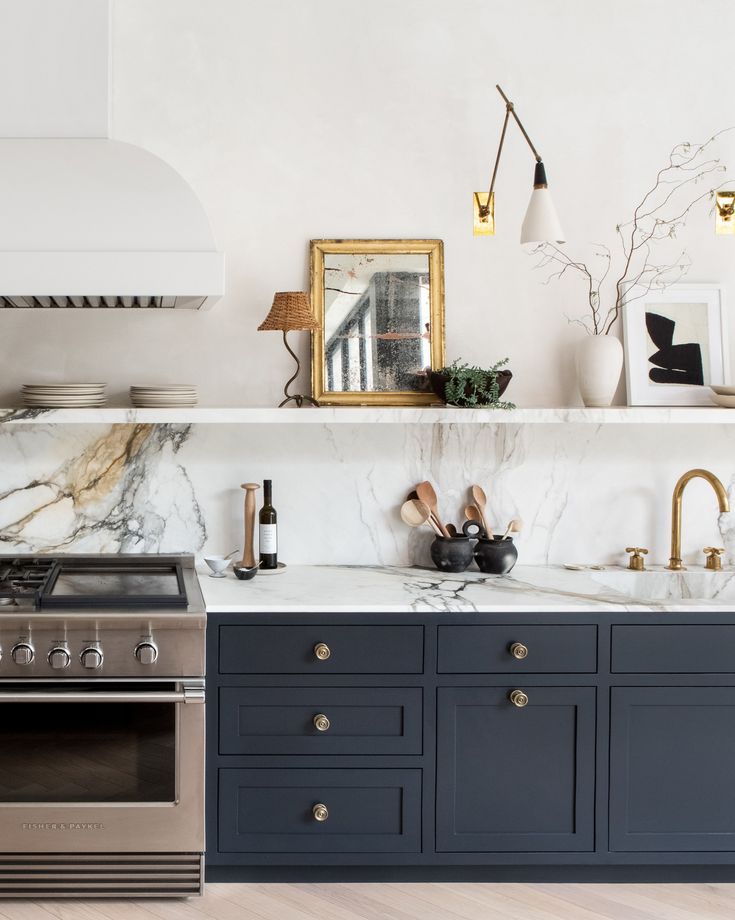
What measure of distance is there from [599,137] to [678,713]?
1962mm

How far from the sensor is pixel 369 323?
310 cm

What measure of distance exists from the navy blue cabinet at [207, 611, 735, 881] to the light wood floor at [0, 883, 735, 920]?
0.10m

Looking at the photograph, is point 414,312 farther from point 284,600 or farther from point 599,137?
point 284,600

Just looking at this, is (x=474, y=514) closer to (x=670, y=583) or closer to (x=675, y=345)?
(x=670, y=583)

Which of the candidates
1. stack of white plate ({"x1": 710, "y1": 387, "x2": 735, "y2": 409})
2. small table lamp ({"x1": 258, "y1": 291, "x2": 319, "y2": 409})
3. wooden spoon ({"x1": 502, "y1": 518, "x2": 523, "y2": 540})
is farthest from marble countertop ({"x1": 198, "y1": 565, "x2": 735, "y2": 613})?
small table lamp ({"x1": 258, "y1": 291, "x2": 319, "y2": 409})

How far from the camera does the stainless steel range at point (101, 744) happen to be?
2.41 m

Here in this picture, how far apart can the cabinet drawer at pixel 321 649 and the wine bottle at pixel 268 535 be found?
481mm

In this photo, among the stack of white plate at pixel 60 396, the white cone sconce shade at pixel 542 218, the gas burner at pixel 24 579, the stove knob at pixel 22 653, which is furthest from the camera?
the stack of white plate at pixel 60 396

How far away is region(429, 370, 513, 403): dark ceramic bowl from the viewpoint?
9.63 feet

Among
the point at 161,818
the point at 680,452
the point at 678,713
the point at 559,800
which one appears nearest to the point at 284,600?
the point at 161,818

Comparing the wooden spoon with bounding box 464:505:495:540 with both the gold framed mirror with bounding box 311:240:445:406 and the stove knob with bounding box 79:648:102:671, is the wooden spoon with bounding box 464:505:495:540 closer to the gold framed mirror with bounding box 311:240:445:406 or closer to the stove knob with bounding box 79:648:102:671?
the gold framed mirror with bounding box 311:240:445:406

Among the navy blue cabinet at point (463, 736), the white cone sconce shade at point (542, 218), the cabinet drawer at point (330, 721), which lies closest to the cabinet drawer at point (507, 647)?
the navy blue cabinet at point (463, 736)

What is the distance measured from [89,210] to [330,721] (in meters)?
1.62

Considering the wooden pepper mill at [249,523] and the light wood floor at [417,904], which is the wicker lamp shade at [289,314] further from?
the light wood floor at [417,904]
